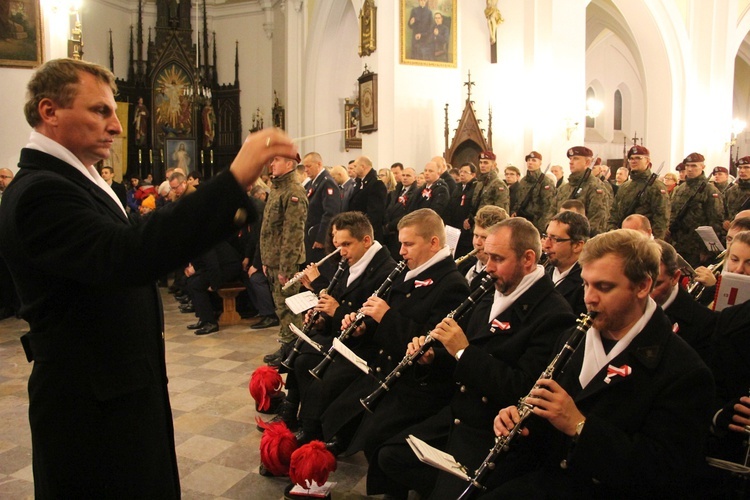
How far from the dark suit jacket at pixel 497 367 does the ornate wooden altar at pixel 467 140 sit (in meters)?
8.83

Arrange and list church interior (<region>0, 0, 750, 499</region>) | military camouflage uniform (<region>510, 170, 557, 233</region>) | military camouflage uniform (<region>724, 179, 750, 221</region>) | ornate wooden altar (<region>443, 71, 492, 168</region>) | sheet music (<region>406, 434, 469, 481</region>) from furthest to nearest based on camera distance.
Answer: ornate wooden altar (<region>443, 71, 492, 168</region>), military camouflage uniform (<region>510, 170, 557, 233</region>), military camouflage uniform (<region>724, 179, 750, 221</region>), church interior (<region>0, 0, 750, 499</region>), sheet music (<region>406, 434, 469, 481</region>)

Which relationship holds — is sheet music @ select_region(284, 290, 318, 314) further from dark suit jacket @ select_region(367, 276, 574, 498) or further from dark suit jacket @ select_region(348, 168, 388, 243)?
dark suit jacket @ select_region(348, 168, 388, 243)

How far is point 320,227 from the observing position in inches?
258

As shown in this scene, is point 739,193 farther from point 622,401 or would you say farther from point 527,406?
point 527,406

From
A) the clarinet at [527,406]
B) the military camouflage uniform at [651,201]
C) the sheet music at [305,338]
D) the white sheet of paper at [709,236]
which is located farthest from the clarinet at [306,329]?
the military camouflage uniform at [651,201]

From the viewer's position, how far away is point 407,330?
309cm

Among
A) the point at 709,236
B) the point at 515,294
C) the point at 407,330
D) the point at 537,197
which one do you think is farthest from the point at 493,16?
the point at 515,294

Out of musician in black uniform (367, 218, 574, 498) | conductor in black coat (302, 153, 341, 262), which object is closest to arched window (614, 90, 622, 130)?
conductor in black coat (302, 153, 341, 262)

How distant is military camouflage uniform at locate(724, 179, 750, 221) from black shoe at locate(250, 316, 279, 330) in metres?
5.78

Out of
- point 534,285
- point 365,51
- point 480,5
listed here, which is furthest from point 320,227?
point 480,5

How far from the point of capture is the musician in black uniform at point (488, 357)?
2.42 metres

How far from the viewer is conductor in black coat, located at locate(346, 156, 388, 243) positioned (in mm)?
7688

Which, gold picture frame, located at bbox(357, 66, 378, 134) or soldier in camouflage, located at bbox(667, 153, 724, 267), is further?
gold picture frame, located at bbox(357, 66, 378, 134)

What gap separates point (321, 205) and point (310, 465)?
4.20m
